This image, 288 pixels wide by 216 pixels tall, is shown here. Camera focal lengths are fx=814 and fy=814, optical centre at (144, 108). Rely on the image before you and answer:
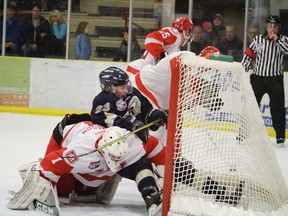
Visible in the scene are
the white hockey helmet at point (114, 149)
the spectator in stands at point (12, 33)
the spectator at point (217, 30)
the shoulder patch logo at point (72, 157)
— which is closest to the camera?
the white hockey helmet at point (114, 149)

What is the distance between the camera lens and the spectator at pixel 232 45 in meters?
9.87

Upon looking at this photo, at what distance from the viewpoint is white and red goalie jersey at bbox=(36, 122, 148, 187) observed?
4.14m

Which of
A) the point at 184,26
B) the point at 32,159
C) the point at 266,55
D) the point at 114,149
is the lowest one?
the point at 32,159

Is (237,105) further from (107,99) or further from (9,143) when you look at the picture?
(9,143)

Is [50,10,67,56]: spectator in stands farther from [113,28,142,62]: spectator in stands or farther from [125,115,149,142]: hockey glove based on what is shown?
[125,115,149,142]: hockey glove

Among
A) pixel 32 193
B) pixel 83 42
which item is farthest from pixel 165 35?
pixel 83 42

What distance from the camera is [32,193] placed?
4180 millimetres

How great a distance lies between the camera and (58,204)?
415 cm

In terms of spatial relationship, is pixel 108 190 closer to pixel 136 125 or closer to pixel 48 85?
pixel 136 125

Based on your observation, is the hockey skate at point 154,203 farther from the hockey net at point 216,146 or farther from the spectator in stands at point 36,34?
the spectator in stands at point 36,34

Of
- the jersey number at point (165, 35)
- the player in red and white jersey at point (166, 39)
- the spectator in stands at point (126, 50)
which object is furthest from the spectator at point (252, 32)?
the jersey number at point (165, 35)

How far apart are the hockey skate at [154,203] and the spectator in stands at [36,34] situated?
270 inches

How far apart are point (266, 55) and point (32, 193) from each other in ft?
15.3

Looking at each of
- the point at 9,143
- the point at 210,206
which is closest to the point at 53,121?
the point at 9,143
